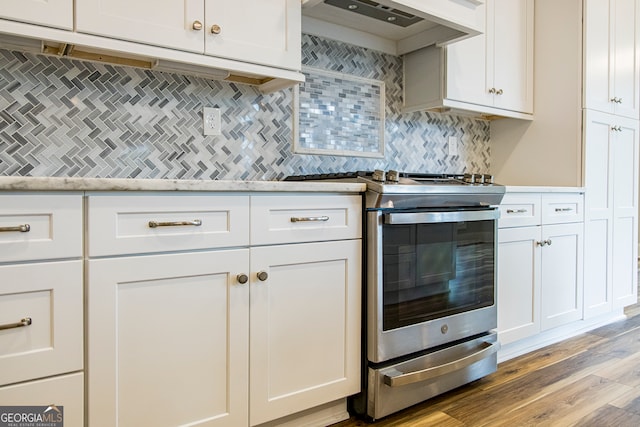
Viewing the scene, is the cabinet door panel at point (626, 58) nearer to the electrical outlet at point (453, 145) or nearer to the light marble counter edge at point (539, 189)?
the light marble counter edge at point (539, 189)

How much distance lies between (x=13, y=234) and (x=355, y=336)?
3.68ft

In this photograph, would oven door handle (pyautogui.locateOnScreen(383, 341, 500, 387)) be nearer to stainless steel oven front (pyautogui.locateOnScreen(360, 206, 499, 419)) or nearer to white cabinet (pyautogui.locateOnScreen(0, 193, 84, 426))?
stainless steel oven front (pyautogui.locateOnScreen(360, 206, 499, 419))

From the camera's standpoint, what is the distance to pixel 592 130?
2.75 m

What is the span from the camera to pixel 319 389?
1599mm

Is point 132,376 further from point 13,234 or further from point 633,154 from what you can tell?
point 633,154

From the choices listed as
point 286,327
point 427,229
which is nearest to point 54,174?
point 286,327

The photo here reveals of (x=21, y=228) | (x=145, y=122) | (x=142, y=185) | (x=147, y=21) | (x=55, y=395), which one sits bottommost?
(x=55, y=395)

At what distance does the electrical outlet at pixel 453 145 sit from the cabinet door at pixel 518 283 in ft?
2.48

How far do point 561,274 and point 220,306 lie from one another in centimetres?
205

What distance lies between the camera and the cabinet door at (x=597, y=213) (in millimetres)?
2740

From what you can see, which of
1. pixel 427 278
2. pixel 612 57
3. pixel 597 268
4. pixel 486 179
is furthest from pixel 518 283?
pixel 612 57

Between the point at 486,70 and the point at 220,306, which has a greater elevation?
the point at 486,70

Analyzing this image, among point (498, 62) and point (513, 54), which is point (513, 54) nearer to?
point (513, 54)

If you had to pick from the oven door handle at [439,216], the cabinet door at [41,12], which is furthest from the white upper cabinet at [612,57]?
the cabinet door at [41,12]
